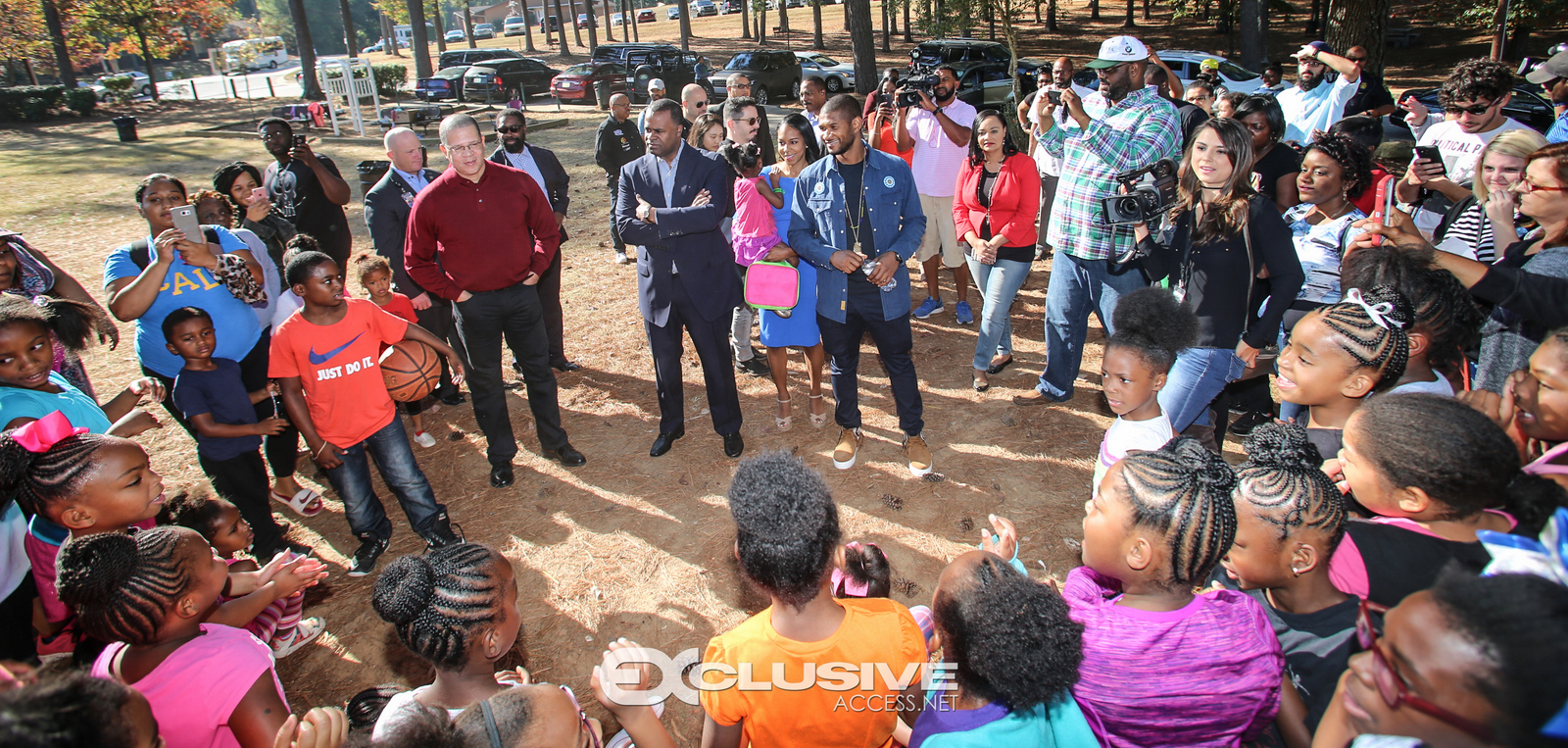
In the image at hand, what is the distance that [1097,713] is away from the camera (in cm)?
186

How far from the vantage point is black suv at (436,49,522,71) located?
2742 centimetres

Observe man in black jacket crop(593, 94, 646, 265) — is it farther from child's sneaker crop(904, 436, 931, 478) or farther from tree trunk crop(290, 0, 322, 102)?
tree trunk crop(290, 0, 322, 102)

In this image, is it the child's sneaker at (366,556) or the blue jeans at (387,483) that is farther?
the child's sneaker at (366,556)

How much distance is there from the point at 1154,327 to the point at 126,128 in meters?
24.8

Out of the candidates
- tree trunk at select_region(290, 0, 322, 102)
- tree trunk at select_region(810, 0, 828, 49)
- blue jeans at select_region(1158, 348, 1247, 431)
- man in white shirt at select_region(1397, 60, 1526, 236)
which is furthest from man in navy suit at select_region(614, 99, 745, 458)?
tree trunk at select_region(810, 0, 828, 49)

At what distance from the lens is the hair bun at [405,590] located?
200cm

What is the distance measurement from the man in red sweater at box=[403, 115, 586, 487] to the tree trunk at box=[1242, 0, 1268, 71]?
23.2m

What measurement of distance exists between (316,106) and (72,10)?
17.9m

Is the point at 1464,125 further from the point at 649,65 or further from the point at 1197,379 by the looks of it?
the point at 649,65

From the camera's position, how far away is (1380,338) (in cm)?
270

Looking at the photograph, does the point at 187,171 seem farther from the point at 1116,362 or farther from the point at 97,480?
the point at 1116,362

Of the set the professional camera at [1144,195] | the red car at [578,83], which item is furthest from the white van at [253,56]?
the professional camera at [1144,195]

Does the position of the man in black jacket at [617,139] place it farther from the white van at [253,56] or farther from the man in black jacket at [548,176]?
the white van at [253,56]

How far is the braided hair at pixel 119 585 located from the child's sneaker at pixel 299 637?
154cm
